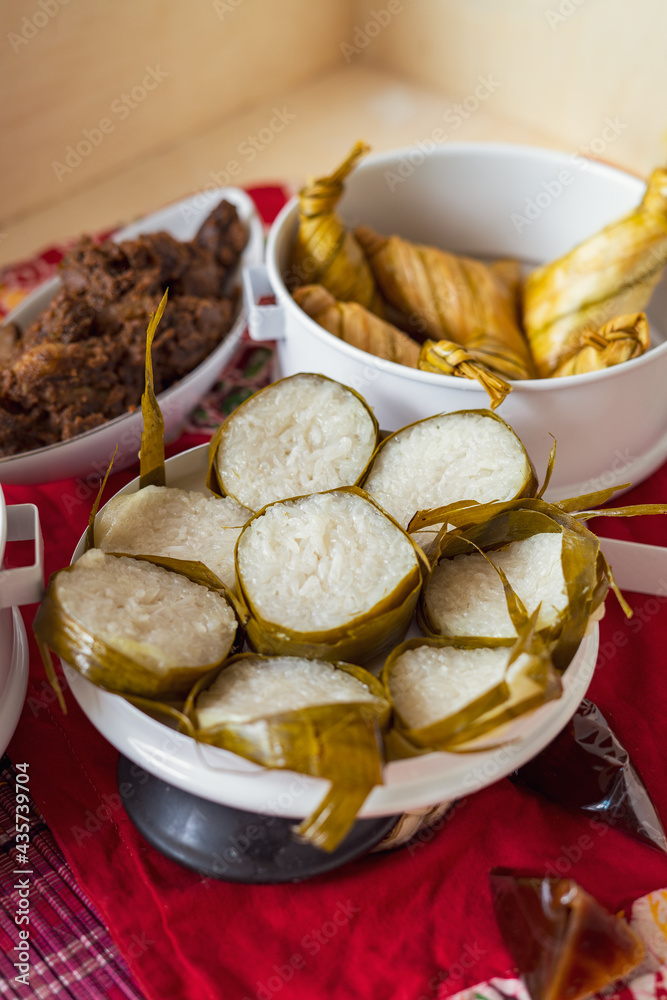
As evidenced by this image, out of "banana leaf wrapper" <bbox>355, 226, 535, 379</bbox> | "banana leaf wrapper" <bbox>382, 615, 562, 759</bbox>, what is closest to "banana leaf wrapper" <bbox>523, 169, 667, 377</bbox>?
"banana leaf wrapper" <bbox>355, 226, 535, 379</bbox>

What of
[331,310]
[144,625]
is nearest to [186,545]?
[144,625]

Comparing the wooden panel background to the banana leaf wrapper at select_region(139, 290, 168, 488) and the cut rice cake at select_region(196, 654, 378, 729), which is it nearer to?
the banana leaf wrapper at select_region(139, 290, 168, 488)

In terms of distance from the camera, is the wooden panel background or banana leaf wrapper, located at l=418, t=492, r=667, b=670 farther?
the wooden panel background

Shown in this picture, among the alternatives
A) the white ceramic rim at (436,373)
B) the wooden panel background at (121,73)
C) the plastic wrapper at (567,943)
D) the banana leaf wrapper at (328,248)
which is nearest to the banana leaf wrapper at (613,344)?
the white ceramic rim at (436,373)

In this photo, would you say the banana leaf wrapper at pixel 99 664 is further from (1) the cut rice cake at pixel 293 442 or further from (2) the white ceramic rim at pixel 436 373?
(2) the white ceramic rim at pixel 436 373

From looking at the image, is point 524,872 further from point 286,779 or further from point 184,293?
point 184,293

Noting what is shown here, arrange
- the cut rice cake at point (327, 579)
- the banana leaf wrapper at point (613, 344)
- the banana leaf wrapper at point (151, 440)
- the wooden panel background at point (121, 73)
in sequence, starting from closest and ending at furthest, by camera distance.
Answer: the cut rice cake at point (327, 579), the banana leaf wrapper at point (151, 440), the banana leaf wrapper at point (613, 344), the wooden panel background at point (121, 73)

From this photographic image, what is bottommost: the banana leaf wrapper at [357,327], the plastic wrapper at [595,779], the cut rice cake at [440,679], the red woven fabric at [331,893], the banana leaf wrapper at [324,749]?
the red woven fabric at [331,893]

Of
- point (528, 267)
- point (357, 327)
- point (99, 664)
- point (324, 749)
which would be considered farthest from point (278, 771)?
point (528, 267)
